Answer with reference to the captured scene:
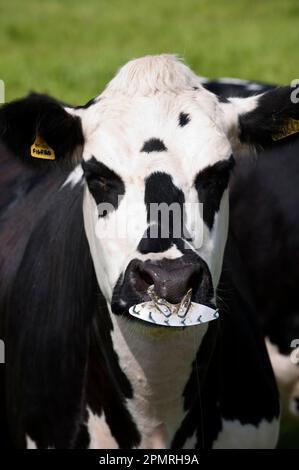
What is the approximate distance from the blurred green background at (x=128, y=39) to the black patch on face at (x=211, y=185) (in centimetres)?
632

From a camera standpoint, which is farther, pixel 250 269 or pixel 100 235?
pixel 250 269

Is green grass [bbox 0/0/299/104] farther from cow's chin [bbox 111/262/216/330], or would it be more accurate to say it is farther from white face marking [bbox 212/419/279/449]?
cow's chin [bbox 111/262/216/330]

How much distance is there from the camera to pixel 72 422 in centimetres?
458

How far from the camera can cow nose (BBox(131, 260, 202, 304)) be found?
3746mm

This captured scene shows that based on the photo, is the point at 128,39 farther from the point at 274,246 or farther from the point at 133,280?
the point at 133,280

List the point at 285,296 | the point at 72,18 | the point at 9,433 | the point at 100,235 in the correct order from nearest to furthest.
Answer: the point at 100,235, the point at 9,433, the point at 285,296, the point at 72,18

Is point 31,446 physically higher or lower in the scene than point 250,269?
lower

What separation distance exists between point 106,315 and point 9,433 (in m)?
1.09

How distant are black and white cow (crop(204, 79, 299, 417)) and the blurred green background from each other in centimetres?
435

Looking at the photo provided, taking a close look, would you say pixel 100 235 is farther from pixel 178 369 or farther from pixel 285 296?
pixel 285 296

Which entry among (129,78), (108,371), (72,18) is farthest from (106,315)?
(72,18)

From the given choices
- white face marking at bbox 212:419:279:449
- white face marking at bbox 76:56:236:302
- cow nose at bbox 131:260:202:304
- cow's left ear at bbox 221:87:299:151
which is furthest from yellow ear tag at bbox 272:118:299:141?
white face marking at bbox 212:419:279:449

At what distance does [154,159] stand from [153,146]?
2.7 inches

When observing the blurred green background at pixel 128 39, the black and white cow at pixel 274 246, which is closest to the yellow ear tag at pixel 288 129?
the black and white cow at pixel 274 246
